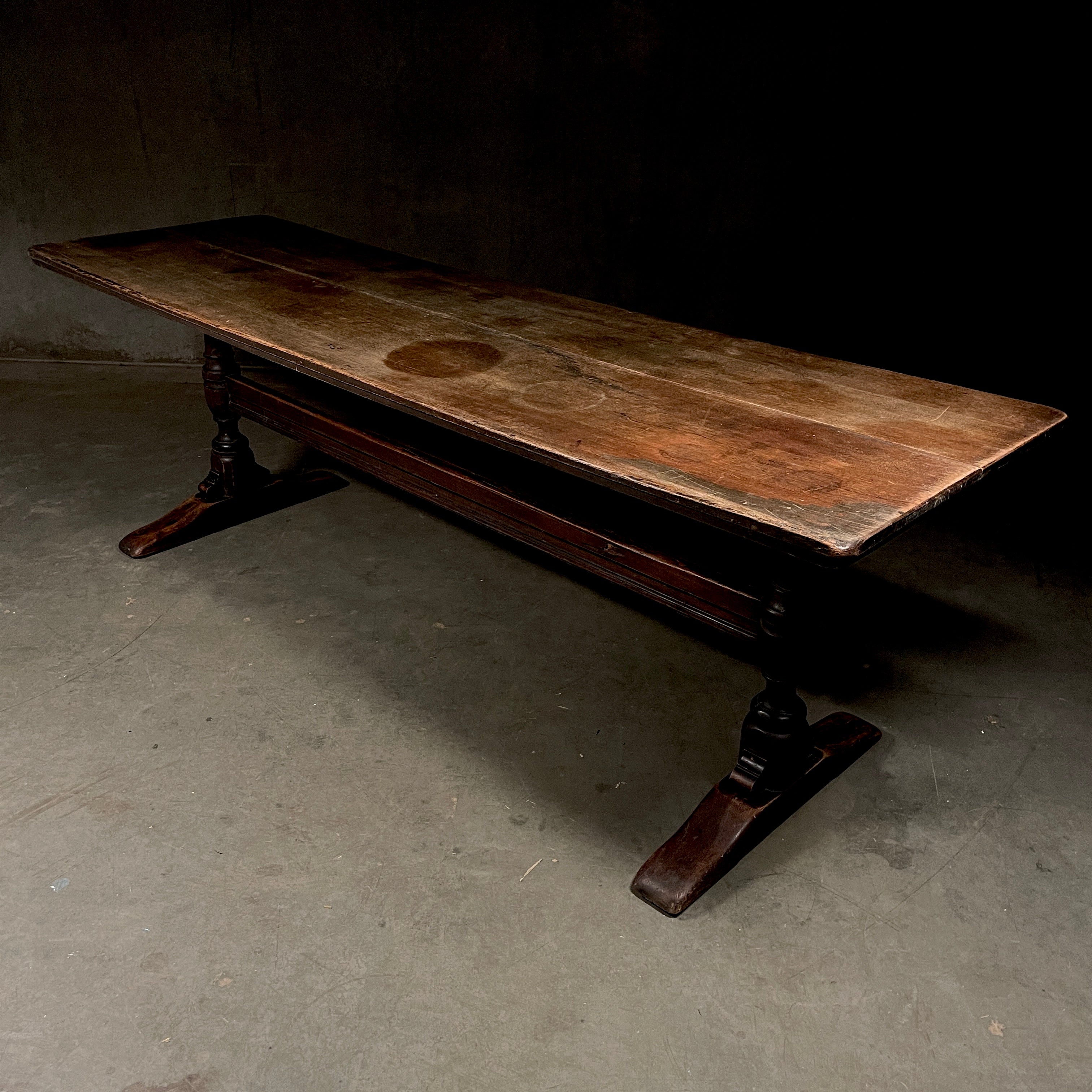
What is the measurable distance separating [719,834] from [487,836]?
443 millimetres

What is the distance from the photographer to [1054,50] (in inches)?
138

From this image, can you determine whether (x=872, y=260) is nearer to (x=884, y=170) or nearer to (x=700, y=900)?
(x=884, y=170)

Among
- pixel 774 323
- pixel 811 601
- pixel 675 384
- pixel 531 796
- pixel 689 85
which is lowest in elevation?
pixel 531 796

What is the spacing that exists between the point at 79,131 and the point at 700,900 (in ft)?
13.1

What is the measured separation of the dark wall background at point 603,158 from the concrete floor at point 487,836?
1441mm

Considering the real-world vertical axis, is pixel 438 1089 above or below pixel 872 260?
below

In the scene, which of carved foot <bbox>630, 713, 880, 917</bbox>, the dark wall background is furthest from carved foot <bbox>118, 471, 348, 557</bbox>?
carved foot <bbox>630, 713, 880, 917</bbox>

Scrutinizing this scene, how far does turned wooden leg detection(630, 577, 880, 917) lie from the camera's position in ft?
5.93

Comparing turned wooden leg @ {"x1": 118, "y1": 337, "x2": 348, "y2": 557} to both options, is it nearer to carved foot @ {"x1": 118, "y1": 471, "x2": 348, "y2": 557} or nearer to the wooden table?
carved foot @ {"x1": 118, "y1": 471, "x2": 348, "y2": 557}

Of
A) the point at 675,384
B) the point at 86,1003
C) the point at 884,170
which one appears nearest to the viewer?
the point at 86,1003

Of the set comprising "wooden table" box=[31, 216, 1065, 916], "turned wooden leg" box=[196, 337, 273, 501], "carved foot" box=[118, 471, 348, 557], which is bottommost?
"carved foot" box=[118, 471, 348, 557]

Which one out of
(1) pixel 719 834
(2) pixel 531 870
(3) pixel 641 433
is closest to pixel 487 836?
(2) pixel 531 870

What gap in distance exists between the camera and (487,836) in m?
1.96

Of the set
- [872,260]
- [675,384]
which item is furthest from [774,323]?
[675,384]
